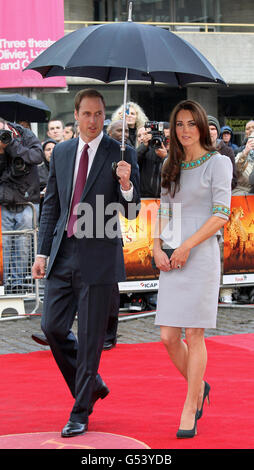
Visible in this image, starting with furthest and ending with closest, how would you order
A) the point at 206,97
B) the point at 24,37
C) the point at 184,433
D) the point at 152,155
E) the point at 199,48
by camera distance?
the point at 206,97, the point at 199,48, the point at 24,37, the point at 152,155, the point at 184,433

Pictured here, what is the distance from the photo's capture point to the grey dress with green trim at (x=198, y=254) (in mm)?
4871

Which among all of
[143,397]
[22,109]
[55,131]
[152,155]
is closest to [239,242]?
[152,155]

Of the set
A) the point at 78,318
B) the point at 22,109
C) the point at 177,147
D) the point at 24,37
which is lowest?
the point at 78,318

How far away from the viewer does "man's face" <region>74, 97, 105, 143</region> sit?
5098mm

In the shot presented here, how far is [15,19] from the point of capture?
1630cm

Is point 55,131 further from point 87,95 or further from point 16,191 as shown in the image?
point 87,95

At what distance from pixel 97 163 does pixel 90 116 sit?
0.30m

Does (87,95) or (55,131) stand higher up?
(55,131)

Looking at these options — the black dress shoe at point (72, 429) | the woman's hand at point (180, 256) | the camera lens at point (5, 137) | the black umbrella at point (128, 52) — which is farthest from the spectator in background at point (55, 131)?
the black dress shoe at point (72, 429)

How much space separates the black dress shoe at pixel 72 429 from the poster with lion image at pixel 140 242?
5052mm

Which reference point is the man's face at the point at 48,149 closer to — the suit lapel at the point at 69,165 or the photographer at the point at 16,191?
the photographer at the point at 16,191

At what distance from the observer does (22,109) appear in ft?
38.8
